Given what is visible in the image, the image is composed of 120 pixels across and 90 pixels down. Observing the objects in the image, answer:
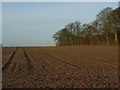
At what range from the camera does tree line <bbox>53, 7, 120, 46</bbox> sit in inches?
1535

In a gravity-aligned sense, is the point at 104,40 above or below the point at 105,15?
below

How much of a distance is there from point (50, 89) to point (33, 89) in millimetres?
673

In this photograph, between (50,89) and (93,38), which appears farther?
(93,38)

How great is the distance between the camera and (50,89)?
5.43m

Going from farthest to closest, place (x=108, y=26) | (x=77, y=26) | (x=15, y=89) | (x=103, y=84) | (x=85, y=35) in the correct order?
1. (x=77, y=26)
2. (x=85, y=35)
3. (x=108, y=26)
4. (x=103, y=84)
5. (x=15, y=89)

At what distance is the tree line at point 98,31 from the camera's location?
39.0 meters

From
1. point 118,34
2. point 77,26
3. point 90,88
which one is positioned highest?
point 77,26

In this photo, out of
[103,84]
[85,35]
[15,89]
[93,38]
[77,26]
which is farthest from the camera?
[77,26]

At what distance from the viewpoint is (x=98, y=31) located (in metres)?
44.9

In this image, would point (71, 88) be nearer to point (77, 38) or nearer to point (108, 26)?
point (108, 26)

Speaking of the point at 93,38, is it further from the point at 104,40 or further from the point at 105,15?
the point at 105,15

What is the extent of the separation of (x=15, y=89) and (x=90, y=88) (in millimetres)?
2974

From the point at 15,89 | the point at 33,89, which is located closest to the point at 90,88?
the point at 33,89

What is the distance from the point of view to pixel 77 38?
64000 millimetres
